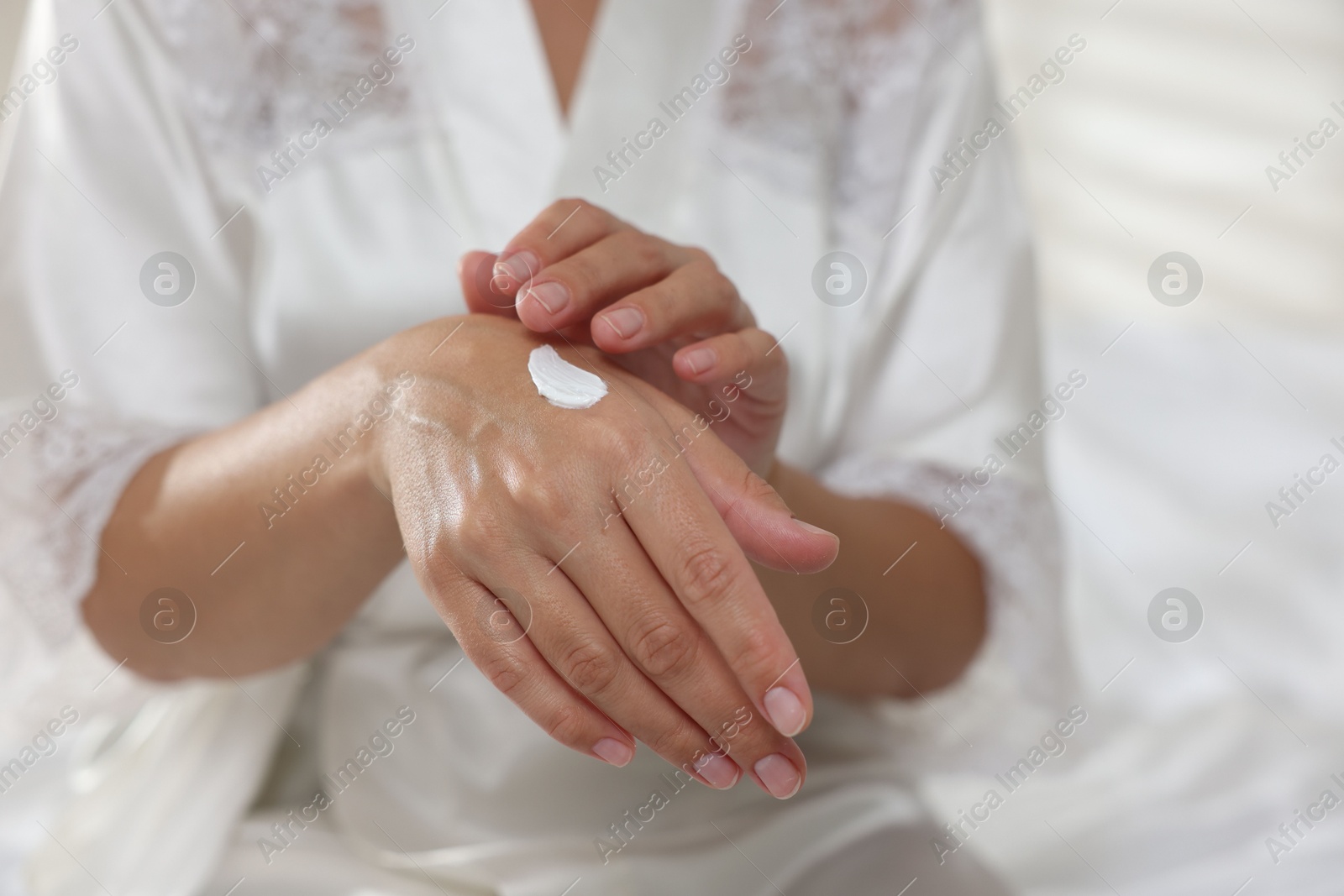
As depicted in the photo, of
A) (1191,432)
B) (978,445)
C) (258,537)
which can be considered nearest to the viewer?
(258,537)

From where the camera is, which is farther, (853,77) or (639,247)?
(853,77)

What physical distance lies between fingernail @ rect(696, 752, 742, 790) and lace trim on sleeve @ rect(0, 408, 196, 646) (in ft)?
0.94

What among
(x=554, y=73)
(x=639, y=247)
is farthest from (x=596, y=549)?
(x=554, y=73)

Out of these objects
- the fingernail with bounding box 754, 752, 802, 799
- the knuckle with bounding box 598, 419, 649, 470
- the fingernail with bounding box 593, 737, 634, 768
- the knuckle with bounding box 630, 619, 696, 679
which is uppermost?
the knuckle with bounding box 598, 419, 649, 470

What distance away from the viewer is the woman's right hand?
25 centimetres

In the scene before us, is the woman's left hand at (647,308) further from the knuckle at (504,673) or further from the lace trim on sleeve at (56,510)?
the lace trim on sleeve at (56,510)

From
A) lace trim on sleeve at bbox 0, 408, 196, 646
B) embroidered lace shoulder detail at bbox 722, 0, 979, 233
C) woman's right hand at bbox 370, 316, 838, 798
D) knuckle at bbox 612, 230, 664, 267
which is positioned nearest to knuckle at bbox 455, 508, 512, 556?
woman's right hand at bbox 370, 316, 838, 798

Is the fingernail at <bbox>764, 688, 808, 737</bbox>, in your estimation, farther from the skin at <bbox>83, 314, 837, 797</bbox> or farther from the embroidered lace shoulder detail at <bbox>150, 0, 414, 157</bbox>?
the embroidered lace shoulder detail at <bbox>150, 0, 414, 157</bbox>

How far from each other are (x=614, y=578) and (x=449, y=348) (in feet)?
0.30

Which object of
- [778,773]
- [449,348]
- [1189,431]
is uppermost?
[449,348]

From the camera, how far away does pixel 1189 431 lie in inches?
29.6

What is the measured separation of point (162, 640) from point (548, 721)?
0.24 meters

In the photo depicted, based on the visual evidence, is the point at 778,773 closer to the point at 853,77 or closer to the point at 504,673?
the point at 504,673

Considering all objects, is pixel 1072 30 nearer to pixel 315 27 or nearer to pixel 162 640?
pixel 315 27
